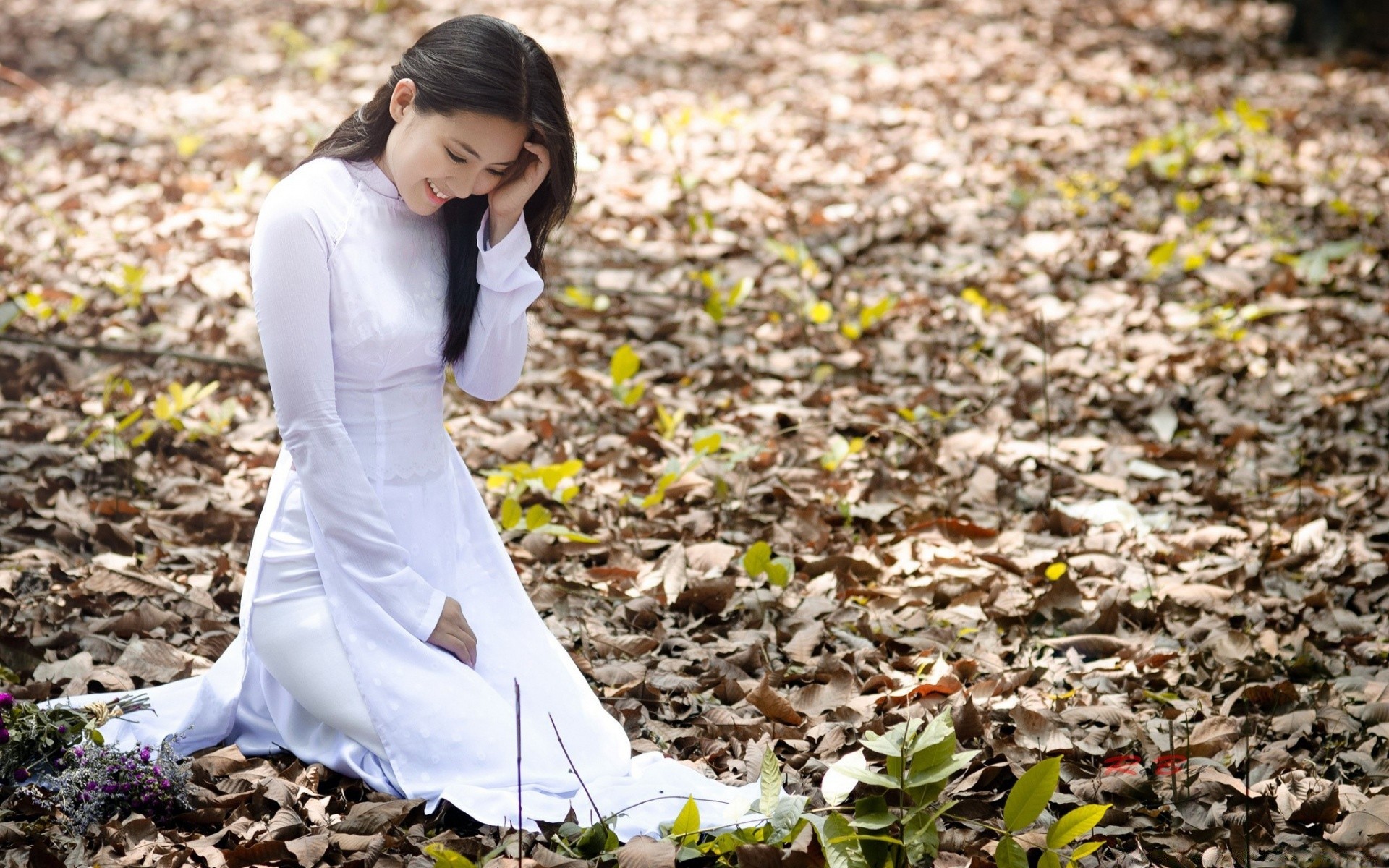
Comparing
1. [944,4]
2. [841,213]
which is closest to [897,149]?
[841,213]

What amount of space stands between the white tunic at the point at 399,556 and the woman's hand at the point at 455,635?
0.02 metres

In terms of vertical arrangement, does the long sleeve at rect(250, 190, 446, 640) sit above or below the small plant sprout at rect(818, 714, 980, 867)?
above

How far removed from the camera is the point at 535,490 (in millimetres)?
3393

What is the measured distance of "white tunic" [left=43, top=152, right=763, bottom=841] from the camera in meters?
2.07

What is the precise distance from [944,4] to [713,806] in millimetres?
8198

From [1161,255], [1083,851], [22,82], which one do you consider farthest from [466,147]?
[22,82]

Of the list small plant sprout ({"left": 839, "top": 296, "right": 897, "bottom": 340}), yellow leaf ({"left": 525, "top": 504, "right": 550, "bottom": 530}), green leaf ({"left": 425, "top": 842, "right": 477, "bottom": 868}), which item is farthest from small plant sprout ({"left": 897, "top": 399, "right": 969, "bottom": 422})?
green leaf ({"left": 425, "top": 842, "right": 477, "bottom": 868})

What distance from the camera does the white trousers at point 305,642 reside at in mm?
2148

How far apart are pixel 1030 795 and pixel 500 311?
1.28 meters

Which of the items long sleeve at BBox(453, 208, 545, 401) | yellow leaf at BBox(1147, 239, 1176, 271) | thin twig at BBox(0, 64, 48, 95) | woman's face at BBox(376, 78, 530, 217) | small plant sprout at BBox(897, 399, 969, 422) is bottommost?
small plant sprout at BBox(897, 399, 969, 422)

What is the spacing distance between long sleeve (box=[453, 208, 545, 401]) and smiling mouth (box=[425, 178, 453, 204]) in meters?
0.11

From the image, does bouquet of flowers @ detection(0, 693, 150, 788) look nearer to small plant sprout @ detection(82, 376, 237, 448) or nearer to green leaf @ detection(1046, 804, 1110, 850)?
small plant sprout @ detection(82, 376, 237, 448)

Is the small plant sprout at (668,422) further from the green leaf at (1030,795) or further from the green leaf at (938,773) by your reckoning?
the green leaf at (1030,795)

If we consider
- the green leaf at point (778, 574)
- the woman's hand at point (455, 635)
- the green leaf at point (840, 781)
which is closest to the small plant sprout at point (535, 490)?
the green leaf at point (778, 574)
